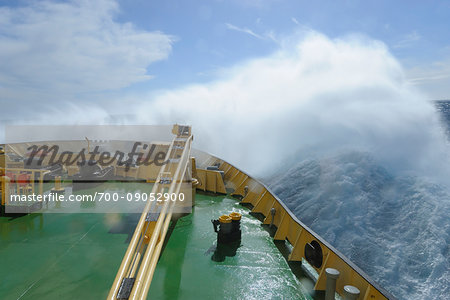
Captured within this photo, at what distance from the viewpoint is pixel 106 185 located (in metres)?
11.2

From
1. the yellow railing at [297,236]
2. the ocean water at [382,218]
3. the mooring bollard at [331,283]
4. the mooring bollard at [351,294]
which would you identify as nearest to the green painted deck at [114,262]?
the yellow railing at [297,236]

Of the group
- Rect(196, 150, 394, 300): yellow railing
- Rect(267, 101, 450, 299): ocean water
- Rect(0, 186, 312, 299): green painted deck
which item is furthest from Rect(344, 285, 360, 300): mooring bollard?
Rect(267, 101, 450, 299): ocean water

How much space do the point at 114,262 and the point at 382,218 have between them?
10.4 metres

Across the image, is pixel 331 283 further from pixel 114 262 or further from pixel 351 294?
pixel 114 262

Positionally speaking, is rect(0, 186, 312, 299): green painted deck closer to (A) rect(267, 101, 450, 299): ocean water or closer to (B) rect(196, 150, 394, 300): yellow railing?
(B) rect(196, 150, 394, 300): yellow railing

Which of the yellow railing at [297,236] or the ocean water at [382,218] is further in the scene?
the ocean water at [382,218]

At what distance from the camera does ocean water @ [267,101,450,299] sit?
706 centimetres

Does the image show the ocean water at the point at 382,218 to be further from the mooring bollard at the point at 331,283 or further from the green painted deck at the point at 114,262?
the mooring bollard at the point at 331,283

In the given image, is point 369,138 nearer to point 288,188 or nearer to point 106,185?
point 288,188

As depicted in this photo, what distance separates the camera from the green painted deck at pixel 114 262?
4.18 m

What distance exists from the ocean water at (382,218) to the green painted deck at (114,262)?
4.00m

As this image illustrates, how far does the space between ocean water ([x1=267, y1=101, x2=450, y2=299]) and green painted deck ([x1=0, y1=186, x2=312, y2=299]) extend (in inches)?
157

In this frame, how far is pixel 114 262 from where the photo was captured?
5.04m

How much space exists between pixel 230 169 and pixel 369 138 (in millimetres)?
17017
